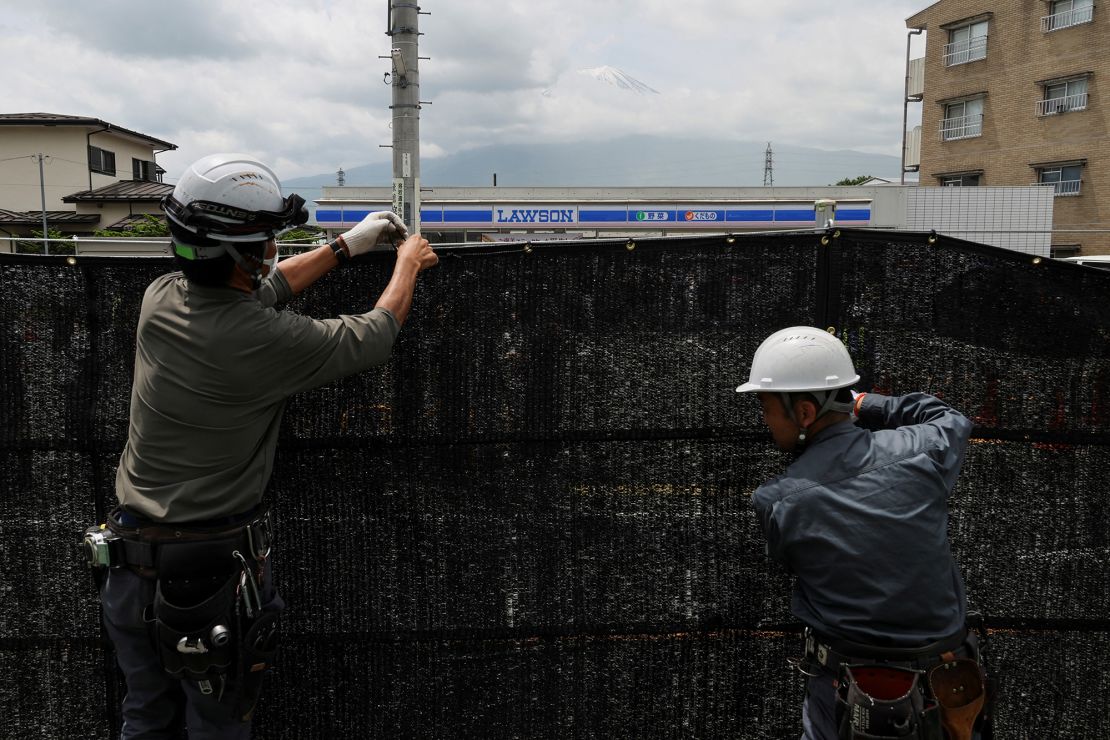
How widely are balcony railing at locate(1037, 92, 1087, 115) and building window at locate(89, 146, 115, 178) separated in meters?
43.9

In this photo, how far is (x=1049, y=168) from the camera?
34969mm

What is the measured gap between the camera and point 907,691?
239cm

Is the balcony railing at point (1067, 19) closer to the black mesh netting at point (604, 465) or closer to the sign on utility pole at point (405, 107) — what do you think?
the sign on utility pole at point (405, 107)

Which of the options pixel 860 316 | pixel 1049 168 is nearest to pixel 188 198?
pixel 860 316

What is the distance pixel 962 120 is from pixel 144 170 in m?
43.1

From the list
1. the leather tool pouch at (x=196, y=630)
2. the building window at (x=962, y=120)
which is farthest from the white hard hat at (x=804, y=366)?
the building window at (x=962, y=120)

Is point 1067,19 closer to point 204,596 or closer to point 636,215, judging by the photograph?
point 636,215

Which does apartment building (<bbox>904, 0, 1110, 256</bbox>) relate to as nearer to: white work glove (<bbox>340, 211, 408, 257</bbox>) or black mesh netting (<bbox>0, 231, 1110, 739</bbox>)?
black mesh netting (<bbox>0, 231, 1110, 739</bbox>)

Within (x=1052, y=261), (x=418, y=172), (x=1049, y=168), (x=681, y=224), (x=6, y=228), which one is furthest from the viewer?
(x=6, y=228)

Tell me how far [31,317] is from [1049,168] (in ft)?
131

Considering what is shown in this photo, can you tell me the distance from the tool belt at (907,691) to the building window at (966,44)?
4084 cm

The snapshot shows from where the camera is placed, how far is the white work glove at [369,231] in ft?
9.57

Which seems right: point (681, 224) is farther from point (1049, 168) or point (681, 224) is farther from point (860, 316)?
point (860, 316)

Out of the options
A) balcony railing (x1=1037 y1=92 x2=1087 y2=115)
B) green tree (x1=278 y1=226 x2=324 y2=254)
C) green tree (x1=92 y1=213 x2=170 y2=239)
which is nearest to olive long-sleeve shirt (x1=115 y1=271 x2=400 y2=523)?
green tree (x1=278 y1=226 x2=324 y2=254)
